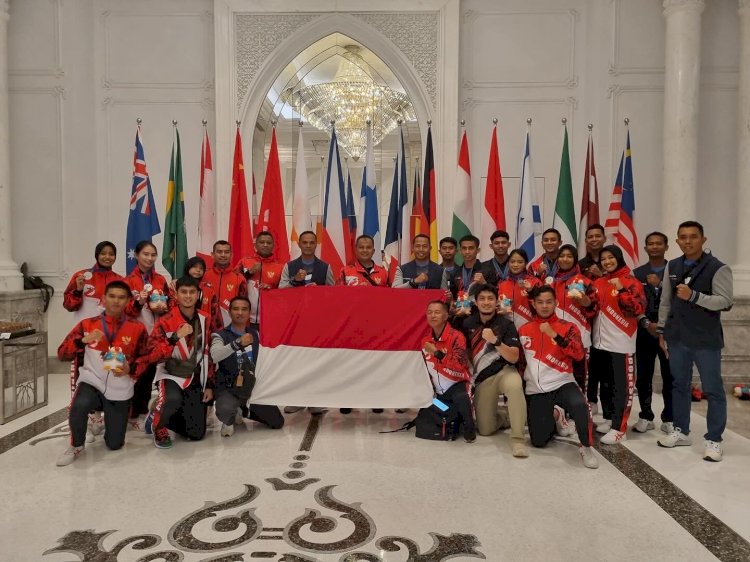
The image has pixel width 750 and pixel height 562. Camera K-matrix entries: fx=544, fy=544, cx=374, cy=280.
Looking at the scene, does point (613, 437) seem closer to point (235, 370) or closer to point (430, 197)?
point (235, 370)

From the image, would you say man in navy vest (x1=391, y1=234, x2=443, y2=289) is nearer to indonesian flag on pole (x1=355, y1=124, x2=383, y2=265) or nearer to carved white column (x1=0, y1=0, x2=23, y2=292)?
indonesian flag on pole (x1=355, y1=124, x2=383, y2=265)

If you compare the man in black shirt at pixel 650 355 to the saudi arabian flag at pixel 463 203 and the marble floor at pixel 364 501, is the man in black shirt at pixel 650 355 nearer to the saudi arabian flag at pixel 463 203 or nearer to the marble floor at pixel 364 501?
the marble floor at pixel 364 501

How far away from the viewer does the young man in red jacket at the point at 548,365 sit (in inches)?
151

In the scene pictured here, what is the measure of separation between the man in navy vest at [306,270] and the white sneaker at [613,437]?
103 inches

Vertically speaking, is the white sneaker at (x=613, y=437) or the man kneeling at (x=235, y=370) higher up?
the man kneeling at (x=235, y=370)

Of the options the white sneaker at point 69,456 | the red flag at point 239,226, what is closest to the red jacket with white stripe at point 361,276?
the red flag at point 239,226

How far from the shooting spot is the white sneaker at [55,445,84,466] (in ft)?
11.8

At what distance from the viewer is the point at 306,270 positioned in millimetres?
5148

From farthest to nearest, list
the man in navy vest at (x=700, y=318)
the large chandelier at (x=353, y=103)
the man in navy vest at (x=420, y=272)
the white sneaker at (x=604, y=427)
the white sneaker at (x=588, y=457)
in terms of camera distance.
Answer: the large chandelier at (x=353, y=103) < the man in navy vest at (x=420, y=272) < the white sneaker at (x=604, y=427) < the man in navy vest at (x=700, y=318) < the white sneaker at (x=588, y=457)

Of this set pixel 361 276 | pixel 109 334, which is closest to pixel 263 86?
pixel 361 276

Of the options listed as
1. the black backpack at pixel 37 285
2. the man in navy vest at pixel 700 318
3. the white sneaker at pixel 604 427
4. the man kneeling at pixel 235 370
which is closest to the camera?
the man in navy vest at pixel 700 318

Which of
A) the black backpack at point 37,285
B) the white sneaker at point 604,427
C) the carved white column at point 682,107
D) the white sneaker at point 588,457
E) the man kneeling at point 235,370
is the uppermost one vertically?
the carved white column at point 682,107

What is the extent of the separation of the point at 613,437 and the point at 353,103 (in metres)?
5.57

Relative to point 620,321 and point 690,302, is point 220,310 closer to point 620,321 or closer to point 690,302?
point 620,321
